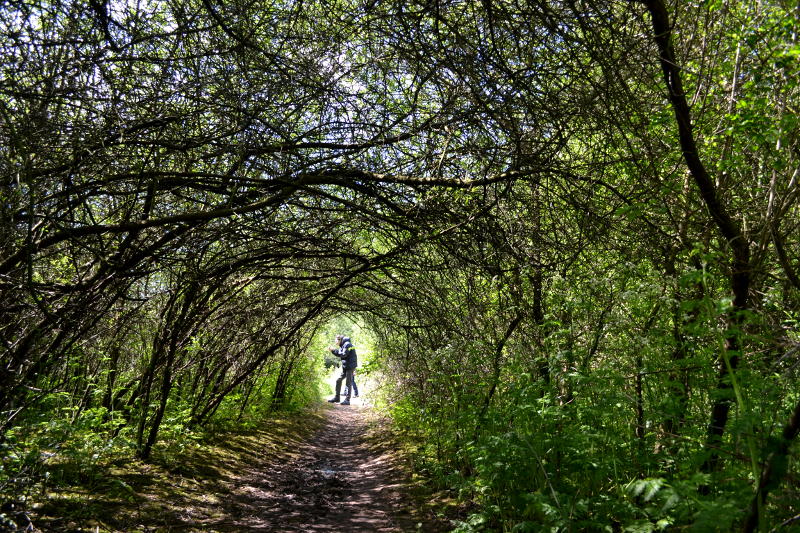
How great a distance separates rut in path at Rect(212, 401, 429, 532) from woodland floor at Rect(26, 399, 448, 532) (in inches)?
0.4

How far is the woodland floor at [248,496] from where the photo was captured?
13.0 feet

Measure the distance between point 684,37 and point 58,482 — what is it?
6.48 m

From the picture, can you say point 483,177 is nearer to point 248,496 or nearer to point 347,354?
point 248,496

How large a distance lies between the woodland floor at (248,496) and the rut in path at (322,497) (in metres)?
0.01

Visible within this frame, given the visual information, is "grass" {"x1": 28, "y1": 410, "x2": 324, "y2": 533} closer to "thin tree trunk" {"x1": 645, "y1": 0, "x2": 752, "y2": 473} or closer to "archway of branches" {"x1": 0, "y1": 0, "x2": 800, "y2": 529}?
"archway of branches" {"x1": 0, "y1": 0, "x2": 800, "y2": 529}

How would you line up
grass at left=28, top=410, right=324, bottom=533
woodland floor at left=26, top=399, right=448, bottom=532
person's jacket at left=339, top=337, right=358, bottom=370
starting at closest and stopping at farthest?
grass at left=28, top=410, right=324, bottom=533
woodland floor at left=26, top=399, right=448, bottom=532
person's jacket at left=339, top=337, right=358, bottom=370

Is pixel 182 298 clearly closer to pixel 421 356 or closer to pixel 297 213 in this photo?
pixel 297 213

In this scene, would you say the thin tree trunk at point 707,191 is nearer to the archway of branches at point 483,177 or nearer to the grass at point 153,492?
the archway of branches at point 483,177

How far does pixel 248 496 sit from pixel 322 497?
89 cm

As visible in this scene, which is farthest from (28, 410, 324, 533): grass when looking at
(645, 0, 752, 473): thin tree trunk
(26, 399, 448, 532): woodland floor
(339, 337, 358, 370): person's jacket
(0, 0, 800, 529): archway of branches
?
(339, 337, 358, 370): person's jacket

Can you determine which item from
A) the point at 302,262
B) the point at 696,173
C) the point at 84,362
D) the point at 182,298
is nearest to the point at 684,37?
the point at 696,173

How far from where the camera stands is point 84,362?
613 centimetres

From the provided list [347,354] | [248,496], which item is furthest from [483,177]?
[347,354]

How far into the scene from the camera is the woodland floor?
3951 millimetres
